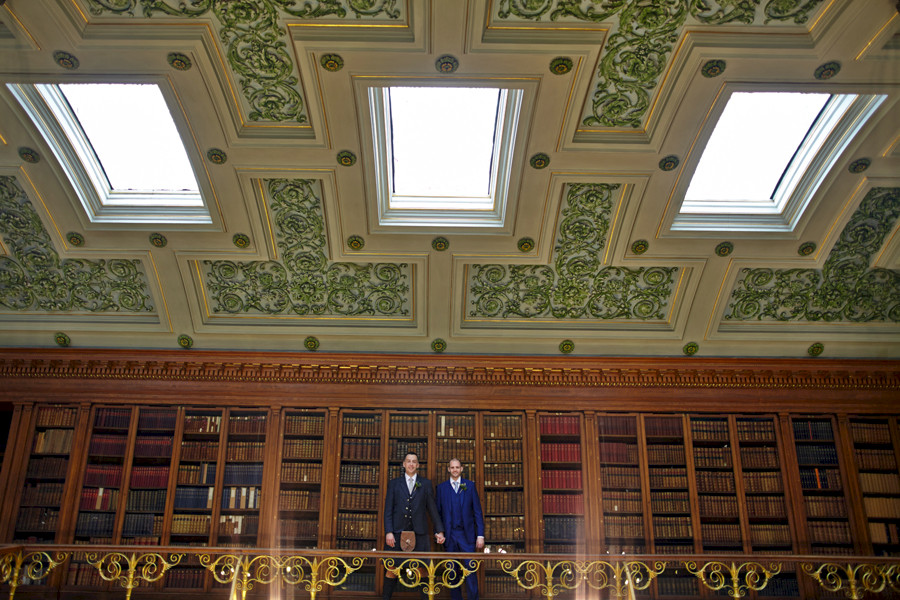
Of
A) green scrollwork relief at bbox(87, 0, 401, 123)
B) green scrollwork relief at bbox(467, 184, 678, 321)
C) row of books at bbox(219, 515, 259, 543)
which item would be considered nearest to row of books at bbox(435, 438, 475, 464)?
green scrollwork relief at bbox(467, 184, 678, 321)

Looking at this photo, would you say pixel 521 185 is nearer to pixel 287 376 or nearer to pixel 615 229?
pixel 615 229

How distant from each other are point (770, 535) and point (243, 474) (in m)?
5.27

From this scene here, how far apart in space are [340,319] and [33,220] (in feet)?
10.3

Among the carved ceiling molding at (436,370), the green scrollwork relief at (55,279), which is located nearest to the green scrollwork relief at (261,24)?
the green scrollwork relief at (55,279)

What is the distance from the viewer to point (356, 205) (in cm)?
666

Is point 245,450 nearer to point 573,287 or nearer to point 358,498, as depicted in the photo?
point 358,498

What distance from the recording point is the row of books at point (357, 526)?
681 cm

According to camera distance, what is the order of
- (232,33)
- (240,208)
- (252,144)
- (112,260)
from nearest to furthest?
(232,33) → (252,144) → (240,208) → (112,260)

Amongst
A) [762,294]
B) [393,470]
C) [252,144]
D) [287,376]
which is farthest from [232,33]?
[762,294]

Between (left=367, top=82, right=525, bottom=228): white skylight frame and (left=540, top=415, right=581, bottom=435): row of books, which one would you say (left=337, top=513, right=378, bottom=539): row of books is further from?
(left=367, top=82, right=525, bottom=228): white skylight frame

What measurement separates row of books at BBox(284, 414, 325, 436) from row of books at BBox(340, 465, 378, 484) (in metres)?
0.47

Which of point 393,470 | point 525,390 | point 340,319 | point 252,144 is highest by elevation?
point 252,144

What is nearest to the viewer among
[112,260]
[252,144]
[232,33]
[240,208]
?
[232,33]

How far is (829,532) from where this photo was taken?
6.87m
